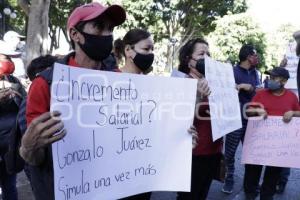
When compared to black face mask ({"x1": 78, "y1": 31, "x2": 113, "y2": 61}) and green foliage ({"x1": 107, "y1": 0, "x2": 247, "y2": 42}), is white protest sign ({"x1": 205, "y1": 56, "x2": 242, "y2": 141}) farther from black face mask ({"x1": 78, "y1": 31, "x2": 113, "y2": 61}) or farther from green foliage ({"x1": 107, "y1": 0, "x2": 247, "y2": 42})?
green foliage ({"x1": 107, "y1": 0, "x2": 247, "y2": 42})

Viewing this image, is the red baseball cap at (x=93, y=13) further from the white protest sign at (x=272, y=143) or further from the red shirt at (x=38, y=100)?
the white protest sign at (x=272, y=143)

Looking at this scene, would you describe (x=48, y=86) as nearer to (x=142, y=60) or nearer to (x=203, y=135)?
(x=142, y=60)

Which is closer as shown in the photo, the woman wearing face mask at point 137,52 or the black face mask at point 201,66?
the woman wearing face mask at point 137,52

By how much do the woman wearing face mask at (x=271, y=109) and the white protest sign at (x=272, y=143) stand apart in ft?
0.35

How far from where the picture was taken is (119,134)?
6.47 feet

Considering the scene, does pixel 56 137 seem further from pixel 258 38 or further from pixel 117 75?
pixel 258 38

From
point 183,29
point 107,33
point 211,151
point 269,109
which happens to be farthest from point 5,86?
point 183,29

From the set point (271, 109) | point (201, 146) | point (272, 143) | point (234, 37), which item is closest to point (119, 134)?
point (201, 146)

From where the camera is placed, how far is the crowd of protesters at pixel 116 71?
5.66 feet

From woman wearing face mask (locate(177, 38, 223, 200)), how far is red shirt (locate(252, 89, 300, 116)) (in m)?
1.21

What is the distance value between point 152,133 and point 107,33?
571mm

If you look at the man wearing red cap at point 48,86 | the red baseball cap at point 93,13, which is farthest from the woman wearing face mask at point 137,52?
the red baseball cap at point 93,13

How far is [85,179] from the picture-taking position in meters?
1.77

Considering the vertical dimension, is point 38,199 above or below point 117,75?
below
